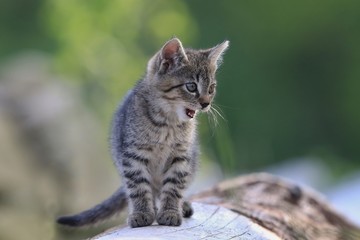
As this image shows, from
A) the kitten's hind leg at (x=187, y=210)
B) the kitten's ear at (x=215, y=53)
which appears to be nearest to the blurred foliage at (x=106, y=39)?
the kitten's ear at (x=215, y=53)

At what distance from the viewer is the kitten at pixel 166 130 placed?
3.70 metres

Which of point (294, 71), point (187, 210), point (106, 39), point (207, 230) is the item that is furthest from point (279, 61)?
point (207, 230)

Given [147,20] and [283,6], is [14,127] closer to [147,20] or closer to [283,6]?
[147,20]

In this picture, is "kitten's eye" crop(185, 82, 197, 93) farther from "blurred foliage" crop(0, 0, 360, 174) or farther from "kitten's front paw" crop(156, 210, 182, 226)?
"blurred foliage" crop(0, 0, 360, 174)

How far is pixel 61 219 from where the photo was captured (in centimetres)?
397

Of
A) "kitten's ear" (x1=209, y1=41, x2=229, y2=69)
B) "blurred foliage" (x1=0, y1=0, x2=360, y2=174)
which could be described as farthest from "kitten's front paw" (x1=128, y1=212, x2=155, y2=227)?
"blurred foliage" (x1=0, y1=0, x2=360, y2=174)

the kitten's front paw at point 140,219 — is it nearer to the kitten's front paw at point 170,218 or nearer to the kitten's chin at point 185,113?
the kitten's front paw at point 170,218

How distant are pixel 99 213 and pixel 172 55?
2.50ft

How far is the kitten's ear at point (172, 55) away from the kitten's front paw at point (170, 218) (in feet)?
1.93

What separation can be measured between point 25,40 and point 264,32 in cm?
290

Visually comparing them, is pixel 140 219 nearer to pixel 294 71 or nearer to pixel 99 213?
pixel 99 213

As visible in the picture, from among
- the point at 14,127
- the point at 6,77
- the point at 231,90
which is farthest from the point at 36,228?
the point at 231,90

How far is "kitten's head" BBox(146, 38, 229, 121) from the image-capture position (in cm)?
368

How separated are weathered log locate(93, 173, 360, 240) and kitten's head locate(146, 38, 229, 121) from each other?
42 centimetres
